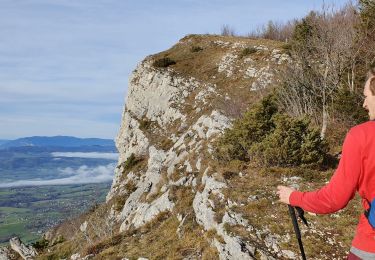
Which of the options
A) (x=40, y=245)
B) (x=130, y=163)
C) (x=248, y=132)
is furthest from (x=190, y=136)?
(x=40, y=245)

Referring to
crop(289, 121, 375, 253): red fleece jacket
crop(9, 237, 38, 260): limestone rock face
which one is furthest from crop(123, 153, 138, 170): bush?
crop(289, 121, 375, 253): red fleece jacket

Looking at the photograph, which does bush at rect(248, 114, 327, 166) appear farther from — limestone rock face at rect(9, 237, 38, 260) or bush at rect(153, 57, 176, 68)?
bush at rect(153, 57, 176, 68)

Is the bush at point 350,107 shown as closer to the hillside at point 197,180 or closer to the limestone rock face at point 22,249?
the hillside at point 197,180

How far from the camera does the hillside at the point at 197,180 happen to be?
12.4 meters

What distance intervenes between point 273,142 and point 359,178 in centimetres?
1413

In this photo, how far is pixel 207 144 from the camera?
974 inches

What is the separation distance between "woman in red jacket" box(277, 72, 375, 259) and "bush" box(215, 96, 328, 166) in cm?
1367

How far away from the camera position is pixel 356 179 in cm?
394

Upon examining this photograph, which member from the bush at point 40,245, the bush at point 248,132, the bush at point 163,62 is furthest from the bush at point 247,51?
the bush at point 40,245

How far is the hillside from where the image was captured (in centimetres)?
1245

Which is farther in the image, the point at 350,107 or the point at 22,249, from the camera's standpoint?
the point at 22,249

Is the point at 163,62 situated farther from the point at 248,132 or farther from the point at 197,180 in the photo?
the point at 248,132

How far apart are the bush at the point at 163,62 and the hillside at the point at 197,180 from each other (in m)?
0.17

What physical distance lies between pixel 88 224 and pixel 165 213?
2074 cm
